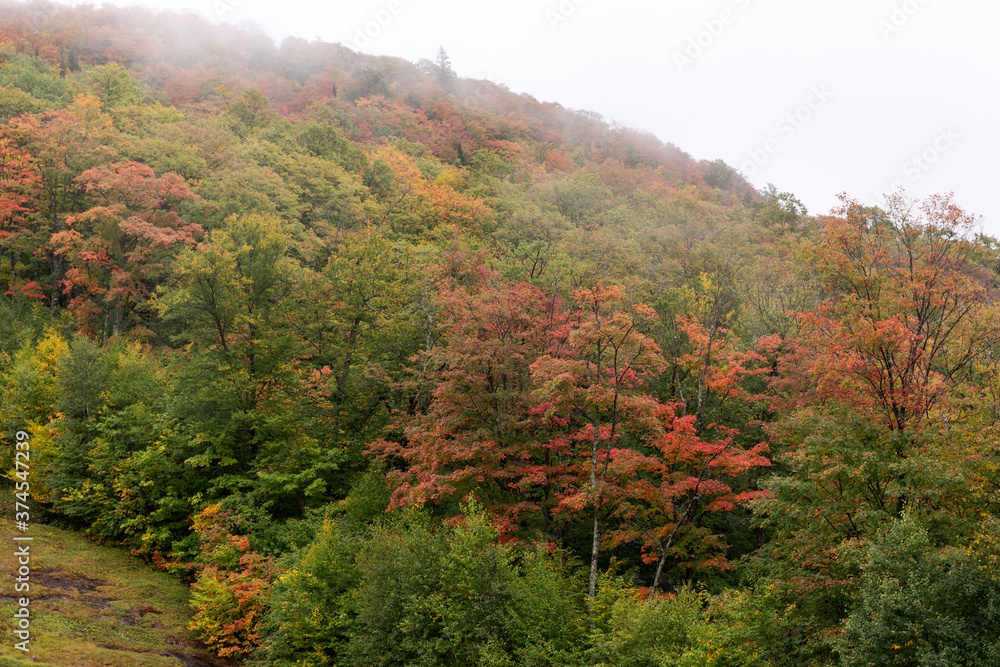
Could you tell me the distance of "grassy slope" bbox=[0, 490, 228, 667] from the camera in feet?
51.7

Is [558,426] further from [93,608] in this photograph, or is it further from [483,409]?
[93,608]

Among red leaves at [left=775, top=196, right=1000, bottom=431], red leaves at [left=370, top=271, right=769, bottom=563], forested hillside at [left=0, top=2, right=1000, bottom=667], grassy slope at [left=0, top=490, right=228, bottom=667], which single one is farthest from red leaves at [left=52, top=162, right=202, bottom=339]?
red leaves at [left=775, top=196, right=1000, bottom=431]

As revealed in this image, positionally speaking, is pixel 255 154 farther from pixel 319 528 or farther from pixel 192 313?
pixel 319 528

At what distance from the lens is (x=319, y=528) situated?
2105cm

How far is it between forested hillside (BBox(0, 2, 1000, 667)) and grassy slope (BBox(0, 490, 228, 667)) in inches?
42.6

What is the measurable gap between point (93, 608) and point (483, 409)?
545 inches

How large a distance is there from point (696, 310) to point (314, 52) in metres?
95.1

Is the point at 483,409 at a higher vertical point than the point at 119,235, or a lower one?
lower

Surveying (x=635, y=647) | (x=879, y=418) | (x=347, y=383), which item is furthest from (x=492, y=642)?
(x=347, y=383)

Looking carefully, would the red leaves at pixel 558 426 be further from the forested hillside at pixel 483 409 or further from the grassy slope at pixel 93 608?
the grassy slope at pixel 93 608

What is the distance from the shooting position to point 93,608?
62.5ft

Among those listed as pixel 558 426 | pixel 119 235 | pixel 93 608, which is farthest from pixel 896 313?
pixel 119 235

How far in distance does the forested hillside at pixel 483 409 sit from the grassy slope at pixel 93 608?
1.08 meters

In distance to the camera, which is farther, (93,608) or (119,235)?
(119,235)
